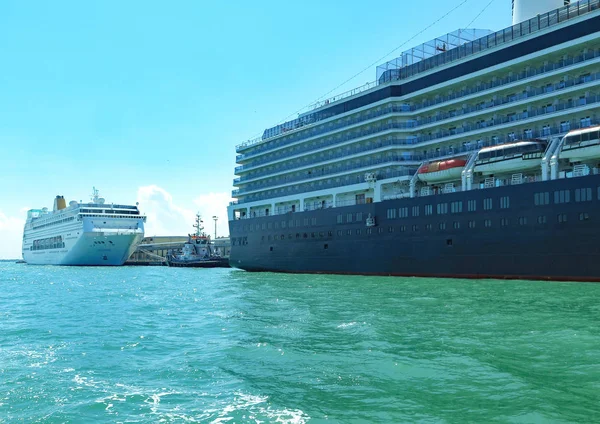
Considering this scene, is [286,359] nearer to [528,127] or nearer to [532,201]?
[532,201]

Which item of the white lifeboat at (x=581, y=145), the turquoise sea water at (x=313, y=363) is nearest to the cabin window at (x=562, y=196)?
the white lifeboat at (x=581, y=145)

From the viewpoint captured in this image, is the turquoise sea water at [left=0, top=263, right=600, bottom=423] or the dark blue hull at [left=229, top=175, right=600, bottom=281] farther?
the dark blue hull at [left=229, top=175, right=600, bottom=281]

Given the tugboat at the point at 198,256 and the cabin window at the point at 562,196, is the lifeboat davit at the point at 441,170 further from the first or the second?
the tugboat at the point at 198,256

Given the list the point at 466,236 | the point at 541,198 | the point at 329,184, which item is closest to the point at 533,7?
the point at 541,198

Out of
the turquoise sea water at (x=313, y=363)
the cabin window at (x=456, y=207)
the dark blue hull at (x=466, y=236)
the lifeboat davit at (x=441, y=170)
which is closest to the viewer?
the turquoise sea water at (x=313, y=363)

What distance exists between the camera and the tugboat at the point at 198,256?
8469 centimetres

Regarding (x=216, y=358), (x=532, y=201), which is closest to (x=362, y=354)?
(x=216, y=358)

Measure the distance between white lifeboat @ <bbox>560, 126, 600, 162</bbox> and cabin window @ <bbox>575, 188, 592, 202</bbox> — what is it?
2481 mm

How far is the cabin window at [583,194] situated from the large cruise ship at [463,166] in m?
0.06

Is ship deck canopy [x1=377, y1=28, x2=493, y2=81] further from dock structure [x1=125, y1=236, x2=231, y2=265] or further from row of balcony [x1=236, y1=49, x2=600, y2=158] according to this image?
dock structure [x1=125, y1=236, x2=231, y2=265]

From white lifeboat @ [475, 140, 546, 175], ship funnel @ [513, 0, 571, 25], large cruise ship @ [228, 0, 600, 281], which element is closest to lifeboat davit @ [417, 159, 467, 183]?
large cruise ship @ [228, 0, 600, 281]

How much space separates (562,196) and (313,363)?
2201 centimetres

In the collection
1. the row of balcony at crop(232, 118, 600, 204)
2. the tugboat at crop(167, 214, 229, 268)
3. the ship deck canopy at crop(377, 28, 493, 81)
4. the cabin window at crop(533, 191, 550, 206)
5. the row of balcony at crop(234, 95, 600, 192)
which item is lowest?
the tugboat at crop(167, 214, 229, 268)

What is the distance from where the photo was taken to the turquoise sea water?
337 inches
